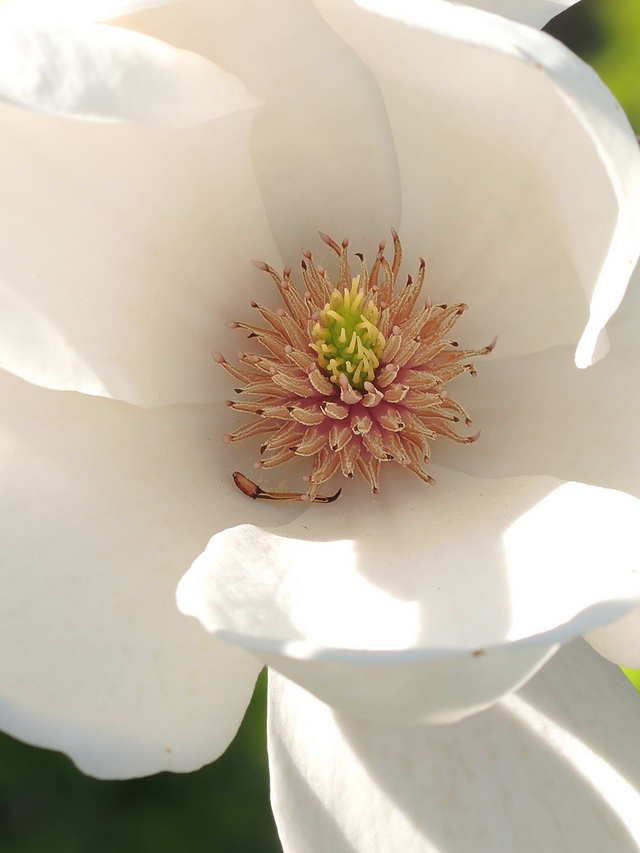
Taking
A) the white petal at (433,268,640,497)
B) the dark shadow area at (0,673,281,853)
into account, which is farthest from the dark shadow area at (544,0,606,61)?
the dark shadow area at (0,673,281,853)

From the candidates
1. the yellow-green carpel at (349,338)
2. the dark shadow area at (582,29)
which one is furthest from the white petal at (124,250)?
the dark shadow area at (582,29)

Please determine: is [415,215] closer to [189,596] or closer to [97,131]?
[97,131]

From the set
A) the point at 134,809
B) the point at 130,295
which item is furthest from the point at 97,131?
the point at 134,809

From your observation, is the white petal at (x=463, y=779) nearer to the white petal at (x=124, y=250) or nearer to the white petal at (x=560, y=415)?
the white petal at (x=560, y=415)

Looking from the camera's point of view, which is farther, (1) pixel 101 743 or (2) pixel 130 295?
(2) pixel 130 295

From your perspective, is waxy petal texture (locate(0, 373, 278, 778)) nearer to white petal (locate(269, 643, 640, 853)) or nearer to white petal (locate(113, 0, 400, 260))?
white petal (locate(269, 643, 640, 853))
